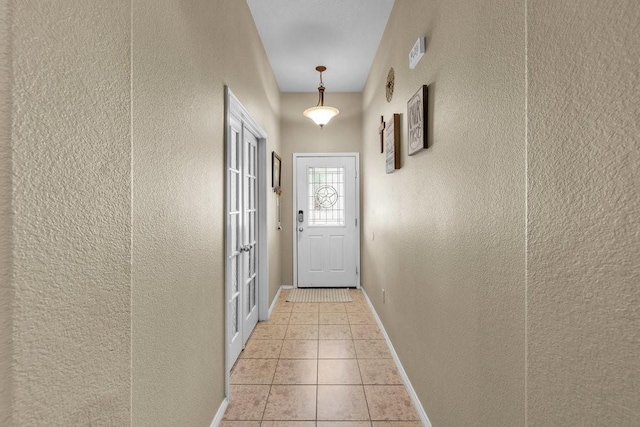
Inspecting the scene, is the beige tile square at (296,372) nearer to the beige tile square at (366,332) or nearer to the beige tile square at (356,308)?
the beige tile square at (366,332)

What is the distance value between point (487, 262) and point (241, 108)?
1.93 m

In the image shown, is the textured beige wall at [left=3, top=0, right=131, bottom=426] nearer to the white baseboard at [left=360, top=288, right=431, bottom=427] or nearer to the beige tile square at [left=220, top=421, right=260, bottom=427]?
the beige tile square at [left=220, top=421, right=260, bottom=427]

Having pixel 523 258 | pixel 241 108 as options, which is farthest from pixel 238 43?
pixel 523 258

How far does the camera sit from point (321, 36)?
3188 millimetres

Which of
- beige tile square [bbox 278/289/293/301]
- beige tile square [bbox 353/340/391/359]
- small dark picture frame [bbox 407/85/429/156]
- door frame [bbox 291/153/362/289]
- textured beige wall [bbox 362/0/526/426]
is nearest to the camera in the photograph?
textured beige wall [bbox 362/0/526/426]

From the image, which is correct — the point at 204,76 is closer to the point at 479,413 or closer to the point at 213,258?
the point at 213,258

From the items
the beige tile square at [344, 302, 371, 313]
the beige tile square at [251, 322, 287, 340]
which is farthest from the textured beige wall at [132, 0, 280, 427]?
the beige tile square at [344, 302, 371, 313]

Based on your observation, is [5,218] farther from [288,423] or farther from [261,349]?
[261,349]

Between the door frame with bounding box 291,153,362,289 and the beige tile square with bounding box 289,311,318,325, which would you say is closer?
the beige tile square with bounding box 289,311,318,325

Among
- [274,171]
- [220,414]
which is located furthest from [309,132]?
[220,414]

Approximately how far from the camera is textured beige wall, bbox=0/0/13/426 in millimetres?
582

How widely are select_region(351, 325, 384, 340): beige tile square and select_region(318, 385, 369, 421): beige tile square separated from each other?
0.84 m

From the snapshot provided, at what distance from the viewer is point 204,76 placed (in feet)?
5.43

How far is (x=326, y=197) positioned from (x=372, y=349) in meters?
2.39
